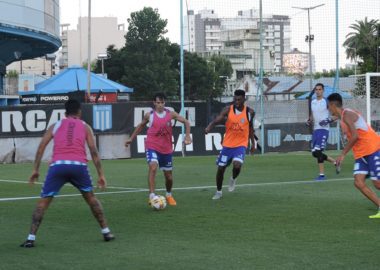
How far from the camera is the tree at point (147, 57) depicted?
76.2 m

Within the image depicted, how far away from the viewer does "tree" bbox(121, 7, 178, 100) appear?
76.2 m

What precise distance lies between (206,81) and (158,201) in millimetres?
71707

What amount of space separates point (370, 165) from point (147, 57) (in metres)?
69.9

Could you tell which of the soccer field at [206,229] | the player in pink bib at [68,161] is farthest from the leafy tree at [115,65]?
the player in pink bib at [68,161]

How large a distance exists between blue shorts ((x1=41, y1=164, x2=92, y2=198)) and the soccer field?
63 centimetres

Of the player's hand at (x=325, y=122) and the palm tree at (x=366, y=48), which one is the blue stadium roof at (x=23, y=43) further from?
the player's hand at (x=325, y=122)

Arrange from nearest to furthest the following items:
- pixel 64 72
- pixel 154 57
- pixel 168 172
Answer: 1. pixel 168 172
2. pixel 64 72
3. pixel 154 57

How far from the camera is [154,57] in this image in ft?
260

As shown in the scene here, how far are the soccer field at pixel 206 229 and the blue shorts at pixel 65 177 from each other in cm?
63

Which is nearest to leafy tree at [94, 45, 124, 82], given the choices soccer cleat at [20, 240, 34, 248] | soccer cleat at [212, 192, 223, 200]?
soccer cleat at [212, 192, 223, 200]

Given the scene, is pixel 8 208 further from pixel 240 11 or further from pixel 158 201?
pixel 240 11

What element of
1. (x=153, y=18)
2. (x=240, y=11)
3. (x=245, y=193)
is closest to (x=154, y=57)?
(x=153, y=18)

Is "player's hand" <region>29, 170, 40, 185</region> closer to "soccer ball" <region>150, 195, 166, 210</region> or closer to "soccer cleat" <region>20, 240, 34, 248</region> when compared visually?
"soccer cleat" <region>20, 240, 34, 248</region>

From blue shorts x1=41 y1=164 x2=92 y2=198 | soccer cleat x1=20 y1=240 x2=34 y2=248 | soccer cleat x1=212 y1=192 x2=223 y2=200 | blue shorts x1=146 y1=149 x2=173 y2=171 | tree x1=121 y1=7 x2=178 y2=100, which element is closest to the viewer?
soccer cleat x1=20 y1=240 x2=34 y2=248
